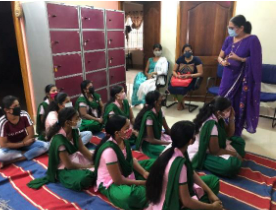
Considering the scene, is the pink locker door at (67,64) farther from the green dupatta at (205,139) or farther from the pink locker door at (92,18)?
the green dupatta at (205,139)

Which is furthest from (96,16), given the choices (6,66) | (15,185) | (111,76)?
(15,185)

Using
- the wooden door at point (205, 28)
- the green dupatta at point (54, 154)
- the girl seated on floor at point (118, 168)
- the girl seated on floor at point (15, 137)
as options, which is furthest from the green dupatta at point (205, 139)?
the wooden door at point (205, 28)

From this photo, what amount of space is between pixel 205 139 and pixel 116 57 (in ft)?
9.66

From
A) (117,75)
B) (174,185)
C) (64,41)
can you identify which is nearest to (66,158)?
(174,185)

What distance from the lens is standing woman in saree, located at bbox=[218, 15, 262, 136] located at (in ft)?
8.96

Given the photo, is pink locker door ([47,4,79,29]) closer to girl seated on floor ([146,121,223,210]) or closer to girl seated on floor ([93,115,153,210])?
girl seated on floor ([93,115,153,210])

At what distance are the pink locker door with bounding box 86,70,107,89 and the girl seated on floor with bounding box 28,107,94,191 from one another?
2171mm

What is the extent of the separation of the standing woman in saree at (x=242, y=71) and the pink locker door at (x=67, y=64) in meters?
2.19

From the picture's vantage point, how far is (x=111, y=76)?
460cm

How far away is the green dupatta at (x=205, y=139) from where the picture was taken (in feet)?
6.98

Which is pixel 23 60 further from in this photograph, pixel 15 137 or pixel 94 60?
pixel 15 137

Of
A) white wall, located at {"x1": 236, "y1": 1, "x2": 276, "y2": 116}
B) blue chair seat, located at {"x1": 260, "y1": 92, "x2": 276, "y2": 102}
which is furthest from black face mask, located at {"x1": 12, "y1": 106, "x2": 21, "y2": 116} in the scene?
white wall, located at {"x1": 236, "y1": 1, "x2": 276, "y2": 116}

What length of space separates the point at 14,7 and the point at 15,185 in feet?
8.09

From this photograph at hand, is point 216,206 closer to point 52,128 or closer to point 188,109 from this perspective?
point 52,128
